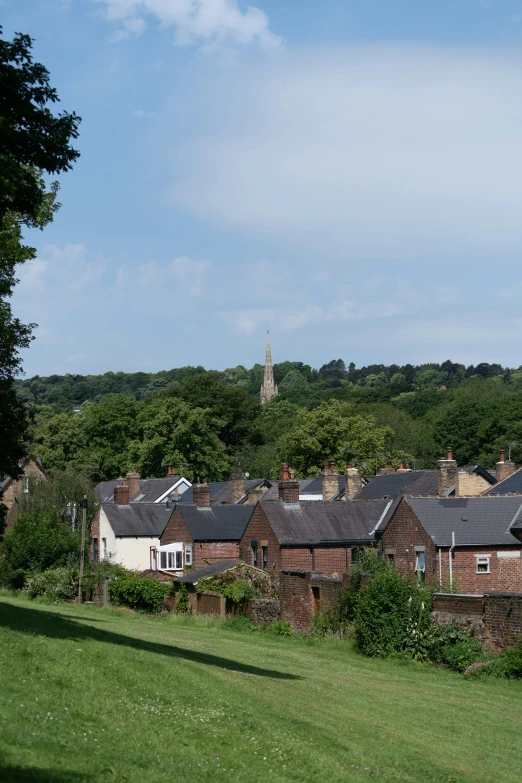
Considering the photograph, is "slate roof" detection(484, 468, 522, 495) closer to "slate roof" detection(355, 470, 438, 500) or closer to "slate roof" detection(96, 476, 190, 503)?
"slate roof" detection(355, 470, 438, 500)

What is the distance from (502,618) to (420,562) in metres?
11.5

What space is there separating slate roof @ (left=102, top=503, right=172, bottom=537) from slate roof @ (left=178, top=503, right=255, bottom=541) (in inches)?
332

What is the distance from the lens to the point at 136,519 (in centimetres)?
6612

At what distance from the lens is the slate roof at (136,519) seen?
64.9 m

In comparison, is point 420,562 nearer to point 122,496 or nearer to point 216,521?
point 216,521

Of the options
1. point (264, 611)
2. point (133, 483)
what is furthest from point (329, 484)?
point (133, 483)

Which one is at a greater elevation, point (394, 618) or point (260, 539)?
point (260, 539)

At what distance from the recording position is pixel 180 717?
1492 cm

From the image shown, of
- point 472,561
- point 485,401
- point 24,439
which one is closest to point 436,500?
point 472,561

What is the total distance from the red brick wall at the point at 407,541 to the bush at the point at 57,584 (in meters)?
19.6

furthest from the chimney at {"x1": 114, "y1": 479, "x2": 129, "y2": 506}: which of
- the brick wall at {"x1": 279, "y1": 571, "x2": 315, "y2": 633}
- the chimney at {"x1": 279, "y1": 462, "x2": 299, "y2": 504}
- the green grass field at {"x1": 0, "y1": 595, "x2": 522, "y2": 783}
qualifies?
the green grass field at {"x1": 0, "y1": 595, "x2": 522, "y2": 783}

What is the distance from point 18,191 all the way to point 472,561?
28.4 m

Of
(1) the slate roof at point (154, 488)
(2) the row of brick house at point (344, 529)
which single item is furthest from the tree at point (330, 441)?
(2) the row of brick house at point (344, 529)

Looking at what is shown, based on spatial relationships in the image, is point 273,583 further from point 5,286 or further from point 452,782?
point 452,782
